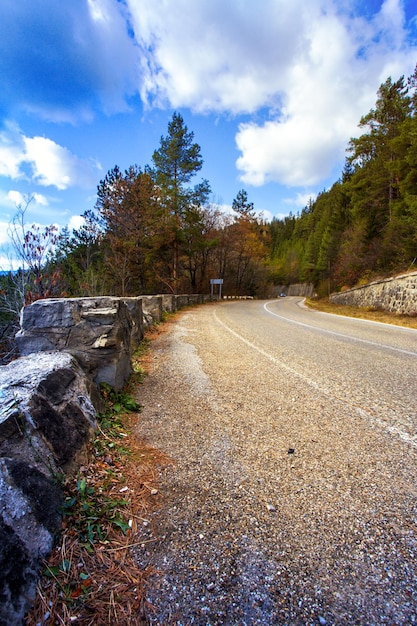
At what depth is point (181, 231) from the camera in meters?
20.6

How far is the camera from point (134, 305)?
5.97 m

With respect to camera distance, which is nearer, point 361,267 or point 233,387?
point 233,387

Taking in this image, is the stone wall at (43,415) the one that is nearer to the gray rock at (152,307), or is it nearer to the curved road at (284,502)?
the curved road at (284,502)

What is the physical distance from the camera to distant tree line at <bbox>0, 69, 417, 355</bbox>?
859 centimetres

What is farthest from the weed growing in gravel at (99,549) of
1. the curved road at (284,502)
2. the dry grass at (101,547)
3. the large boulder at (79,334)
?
the large boulder at (79,334)

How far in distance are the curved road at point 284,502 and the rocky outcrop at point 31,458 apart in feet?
1.69

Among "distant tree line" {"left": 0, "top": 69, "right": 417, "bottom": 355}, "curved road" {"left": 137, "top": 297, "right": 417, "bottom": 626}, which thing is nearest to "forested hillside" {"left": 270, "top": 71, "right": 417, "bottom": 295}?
"distant tree line" {"left": 0, "top": 69, "right": 417, "bottom": 355}

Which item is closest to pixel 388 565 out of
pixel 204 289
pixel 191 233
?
pixel 191 233

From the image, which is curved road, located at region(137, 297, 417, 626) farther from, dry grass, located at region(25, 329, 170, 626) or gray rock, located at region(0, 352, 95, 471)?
gray rock, located at region(0, 352, 95, 471)

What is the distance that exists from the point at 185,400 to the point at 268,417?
1018 mm

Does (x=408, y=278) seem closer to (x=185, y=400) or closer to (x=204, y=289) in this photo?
(x=185, y=400)

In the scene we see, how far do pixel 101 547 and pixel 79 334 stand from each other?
2.13 metres

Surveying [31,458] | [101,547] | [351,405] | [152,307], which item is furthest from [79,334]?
[152,307]

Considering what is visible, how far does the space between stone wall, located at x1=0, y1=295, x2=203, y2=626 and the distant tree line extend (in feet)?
10.2
